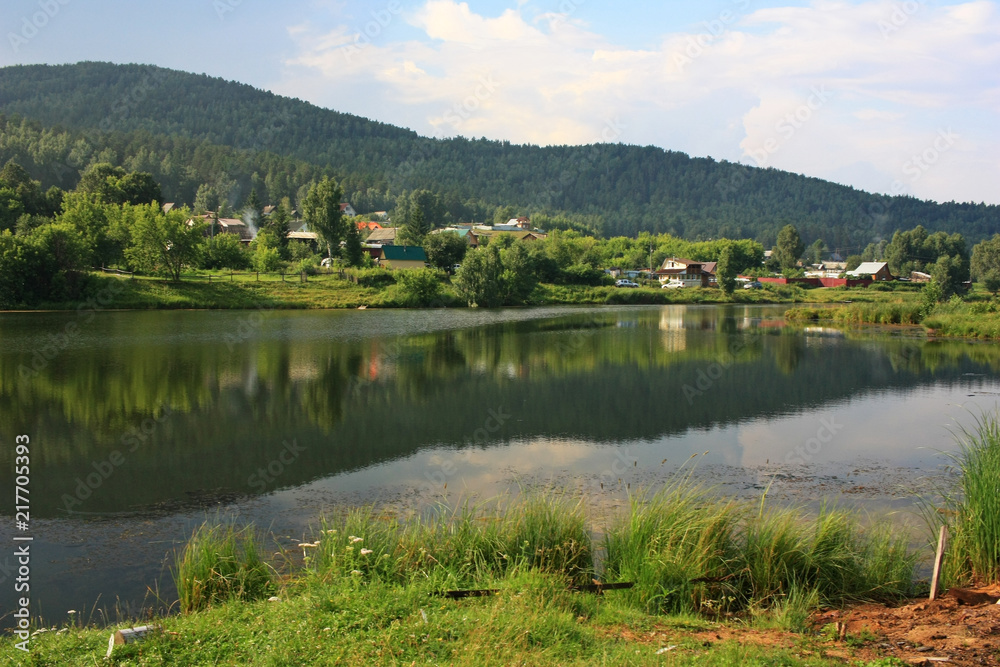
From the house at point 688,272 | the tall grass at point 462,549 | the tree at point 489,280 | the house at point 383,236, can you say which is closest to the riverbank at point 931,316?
the tree at point 489,280

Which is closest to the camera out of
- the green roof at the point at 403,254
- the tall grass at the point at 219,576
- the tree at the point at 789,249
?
the tall grass at the point at 219,576

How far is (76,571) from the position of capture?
8.81 meters

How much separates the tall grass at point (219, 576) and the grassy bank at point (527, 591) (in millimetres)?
20

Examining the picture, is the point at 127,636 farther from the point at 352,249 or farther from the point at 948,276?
the point at 948,276

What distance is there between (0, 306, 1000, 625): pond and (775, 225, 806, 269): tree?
345 ft

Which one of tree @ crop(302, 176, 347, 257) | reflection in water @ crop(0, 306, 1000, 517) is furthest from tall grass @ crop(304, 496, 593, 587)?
tree @ crop(302, 176, 347, 257)

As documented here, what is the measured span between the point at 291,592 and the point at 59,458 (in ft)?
31.2

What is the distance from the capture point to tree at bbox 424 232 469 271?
79.4 metres

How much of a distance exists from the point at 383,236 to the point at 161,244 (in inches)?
1858

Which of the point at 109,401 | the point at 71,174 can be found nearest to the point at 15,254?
the point at 109,401

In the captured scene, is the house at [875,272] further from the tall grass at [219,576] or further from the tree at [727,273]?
the tall grass at [219,576]

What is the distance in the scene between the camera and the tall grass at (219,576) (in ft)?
24.0

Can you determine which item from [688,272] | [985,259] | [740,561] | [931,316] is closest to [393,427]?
[740,561]

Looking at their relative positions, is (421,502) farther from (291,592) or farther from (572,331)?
(572,331)
